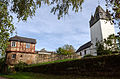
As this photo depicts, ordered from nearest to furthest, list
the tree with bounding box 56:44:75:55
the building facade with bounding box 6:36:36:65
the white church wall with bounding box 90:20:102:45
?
the building facade with bounding box 6:36:36:65 → the white church wall with bounding box 90:20:102:45 → the tree with bounding box 56:44:75:55

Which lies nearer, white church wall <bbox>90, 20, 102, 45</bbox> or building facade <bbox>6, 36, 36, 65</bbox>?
building facade <bbox>6, 36, 36, 65</bbox>

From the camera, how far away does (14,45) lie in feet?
87.9

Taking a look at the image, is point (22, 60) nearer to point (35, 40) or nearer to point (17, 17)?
point (35, 40)

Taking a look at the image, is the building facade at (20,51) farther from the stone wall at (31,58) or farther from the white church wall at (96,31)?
the white church wall at (96,31)

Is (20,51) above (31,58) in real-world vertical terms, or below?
above

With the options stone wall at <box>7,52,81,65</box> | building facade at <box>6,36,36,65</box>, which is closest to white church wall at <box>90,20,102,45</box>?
stone wall at <box>7,52,81,65</box>

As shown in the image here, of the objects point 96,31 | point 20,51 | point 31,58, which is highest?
point 96,31

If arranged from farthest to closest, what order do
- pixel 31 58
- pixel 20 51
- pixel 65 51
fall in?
1. pixel 65 51
2. pixel 31 58
3. pixel 20 51

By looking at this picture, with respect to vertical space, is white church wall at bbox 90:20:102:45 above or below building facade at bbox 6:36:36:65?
above

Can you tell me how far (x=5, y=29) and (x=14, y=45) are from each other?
23.0 metres

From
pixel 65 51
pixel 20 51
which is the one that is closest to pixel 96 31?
pixel 65 51

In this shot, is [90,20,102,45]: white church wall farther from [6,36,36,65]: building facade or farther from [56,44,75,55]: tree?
[6,36,36,65]: building facade

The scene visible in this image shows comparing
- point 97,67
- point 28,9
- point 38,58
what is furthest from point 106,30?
point 28,9

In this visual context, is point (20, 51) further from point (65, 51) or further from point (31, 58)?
point (65, 51)
